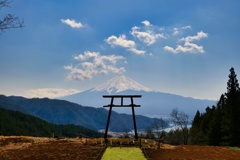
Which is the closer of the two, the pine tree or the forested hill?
the pine tree

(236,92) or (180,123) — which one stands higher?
(236,92)

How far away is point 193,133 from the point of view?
65.2m

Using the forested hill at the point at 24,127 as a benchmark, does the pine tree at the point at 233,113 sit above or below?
above

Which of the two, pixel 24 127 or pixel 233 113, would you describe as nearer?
pixel 233 113

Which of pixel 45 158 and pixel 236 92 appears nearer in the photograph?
pixel 45 158

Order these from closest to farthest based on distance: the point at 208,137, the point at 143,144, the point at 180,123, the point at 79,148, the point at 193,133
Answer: the point at 79,148
the point at 143,144
the point at 208,137
the point at 180,123
the point at 193,133

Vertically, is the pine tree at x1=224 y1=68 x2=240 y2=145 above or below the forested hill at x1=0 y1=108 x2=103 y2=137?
above

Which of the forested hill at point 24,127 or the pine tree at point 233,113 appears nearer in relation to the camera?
the pine tree at point 233,113

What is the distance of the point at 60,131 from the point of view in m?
189

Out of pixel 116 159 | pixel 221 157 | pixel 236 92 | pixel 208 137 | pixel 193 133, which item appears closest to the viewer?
pixel 116 159

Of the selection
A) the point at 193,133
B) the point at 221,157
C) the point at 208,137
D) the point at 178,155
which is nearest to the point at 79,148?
the point at 178,155

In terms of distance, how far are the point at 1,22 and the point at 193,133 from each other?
6196cm

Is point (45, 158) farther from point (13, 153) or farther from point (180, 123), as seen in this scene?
point (180, 123)

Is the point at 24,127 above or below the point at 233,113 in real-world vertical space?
Result: below
